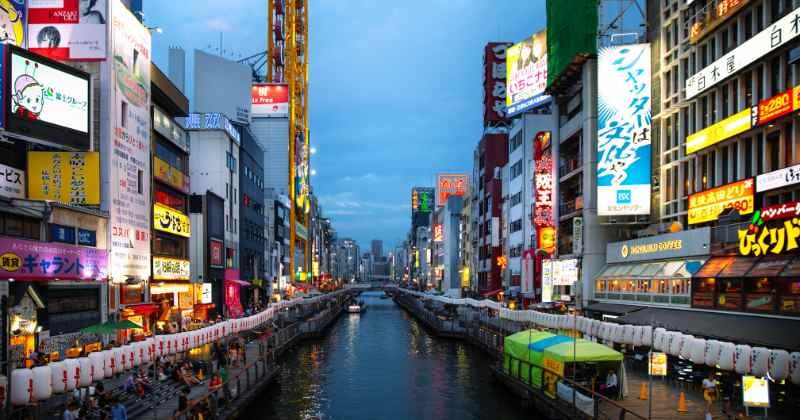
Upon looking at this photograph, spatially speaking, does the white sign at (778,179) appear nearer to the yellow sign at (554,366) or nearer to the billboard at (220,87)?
the yellow sign at (554,366)

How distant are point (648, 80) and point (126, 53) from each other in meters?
36.8

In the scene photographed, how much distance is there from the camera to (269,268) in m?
112

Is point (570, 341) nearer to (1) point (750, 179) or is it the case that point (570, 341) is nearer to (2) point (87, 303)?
(1) point (750, 179)

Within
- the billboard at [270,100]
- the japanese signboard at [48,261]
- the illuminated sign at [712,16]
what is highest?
the billboard at [270,100]

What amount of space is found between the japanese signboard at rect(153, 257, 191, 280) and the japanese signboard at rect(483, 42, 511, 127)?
2368 inches

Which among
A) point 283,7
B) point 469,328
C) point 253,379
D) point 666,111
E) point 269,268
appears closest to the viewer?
point 253,379

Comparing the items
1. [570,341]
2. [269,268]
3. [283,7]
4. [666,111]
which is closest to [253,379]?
[570,341]

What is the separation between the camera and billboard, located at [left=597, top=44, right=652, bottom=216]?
51156 mm

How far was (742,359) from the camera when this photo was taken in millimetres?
25625

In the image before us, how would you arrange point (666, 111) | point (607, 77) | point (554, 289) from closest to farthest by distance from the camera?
point (666, 111)
point (607, 77)
point (554, 289)

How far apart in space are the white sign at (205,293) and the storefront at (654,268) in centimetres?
3620

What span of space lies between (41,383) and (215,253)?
5074cm

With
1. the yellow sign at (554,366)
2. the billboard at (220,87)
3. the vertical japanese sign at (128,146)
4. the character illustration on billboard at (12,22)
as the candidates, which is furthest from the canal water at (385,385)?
the billboard at (220,87)

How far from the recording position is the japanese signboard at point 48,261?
2864 centimetres
